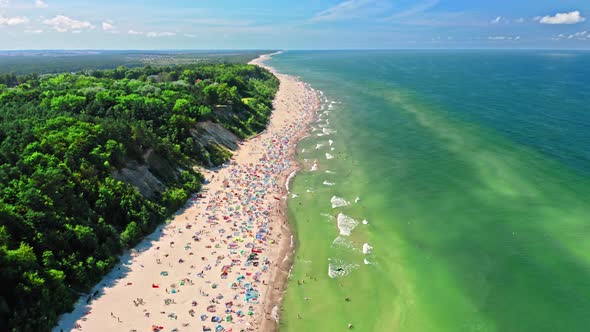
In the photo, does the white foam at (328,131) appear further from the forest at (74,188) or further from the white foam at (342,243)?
the white foam at (342,243)

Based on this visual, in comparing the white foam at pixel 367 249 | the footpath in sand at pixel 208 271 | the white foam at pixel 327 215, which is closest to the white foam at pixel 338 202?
the white foam at pixel 327 215

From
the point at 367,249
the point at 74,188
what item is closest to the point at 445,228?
the point at 367,249

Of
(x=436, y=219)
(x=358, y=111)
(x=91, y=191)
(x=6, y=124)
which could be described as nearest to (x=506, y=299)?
(x=436, y=219)

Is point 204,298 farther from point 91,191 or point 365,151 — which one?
point 365,151

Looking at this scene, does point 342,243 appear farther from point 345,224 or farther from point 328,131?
point 328,131

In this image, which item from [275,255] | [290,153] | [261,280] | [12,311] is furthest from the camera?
[290,153]

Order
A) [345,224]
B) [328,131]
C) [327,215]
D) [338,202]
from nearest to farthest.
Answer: [345,224] < [327,215] < [338,202] < [328,131]
